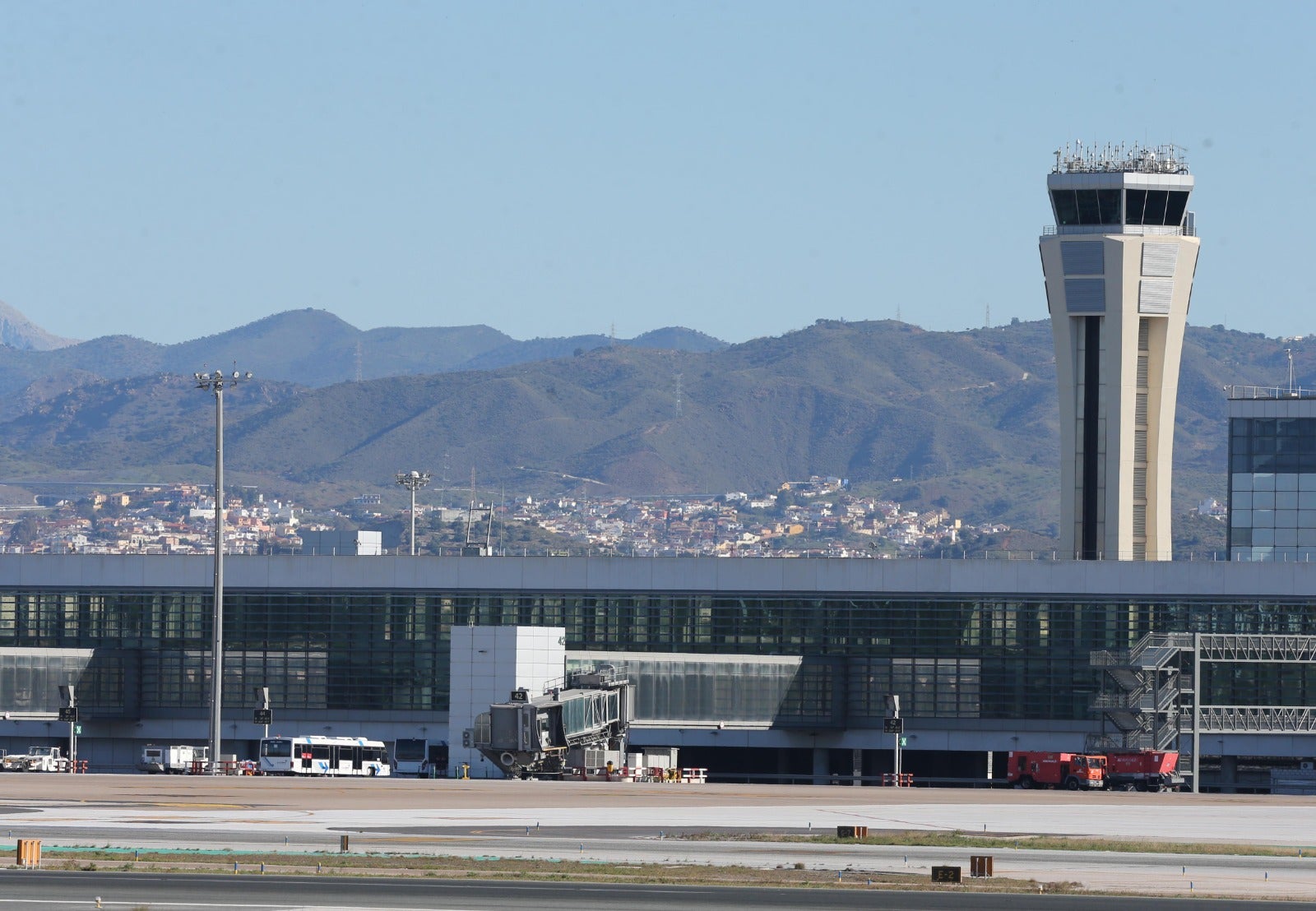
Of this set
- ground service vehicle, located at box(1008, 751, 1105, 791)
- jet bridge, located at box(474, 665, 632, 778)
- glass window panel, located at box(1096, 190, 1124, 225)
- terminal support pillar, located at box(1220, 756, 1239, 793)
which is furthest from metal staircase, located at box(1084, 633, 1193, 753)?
glass window panel, located at box(1096, 190, 1124, 225)

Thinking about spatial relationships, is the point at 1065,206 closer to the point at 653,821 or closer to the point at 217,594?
the point at 217,594

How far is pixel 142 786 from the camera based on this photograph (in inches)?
3056

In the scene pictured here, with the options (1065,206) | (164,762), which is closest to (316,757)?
(164,762)

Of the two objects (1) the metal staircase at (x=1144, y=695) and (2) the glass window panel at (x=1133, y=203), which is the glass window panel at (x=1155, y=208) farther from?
(1) the metal staircase at (x=1144, y=695)

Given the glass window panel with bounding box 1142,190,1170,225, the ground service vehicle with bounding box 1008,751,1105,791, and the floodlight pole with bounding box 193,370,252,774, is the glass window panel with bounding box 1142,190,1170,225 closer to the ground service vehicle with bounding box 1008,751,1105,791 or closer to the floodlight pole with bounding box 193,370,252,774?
the ground service vehicle with bounding box 1008,751,1105,791

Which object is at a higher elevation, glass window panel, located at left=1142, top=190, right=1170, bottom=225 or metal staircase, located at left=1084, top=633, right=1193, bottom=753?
glass window panel, located at left=1142, top=190, right=1170, bottom=225

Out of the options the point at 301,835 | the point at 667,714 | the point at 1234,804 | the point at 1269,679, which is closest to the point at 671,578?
the point at 667,714

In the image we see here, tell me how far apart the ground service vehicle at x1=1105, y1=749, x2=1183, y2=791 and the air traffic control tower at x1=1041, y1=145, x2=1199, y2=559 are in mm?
32264

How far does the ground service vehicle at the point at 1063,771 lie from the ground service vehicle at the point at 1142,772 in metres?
0.83

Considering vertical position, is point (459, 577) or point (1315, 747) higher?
point (459, 577)

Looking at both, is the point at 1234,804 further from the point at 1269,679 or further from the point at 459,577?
the point at 459,577

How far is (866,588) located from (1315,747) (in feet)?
84.8

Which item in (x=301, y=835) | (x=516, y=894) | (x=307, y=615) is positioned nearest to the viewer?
(x=516, y=894)

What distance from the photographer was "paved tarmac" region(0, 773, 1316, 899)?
49.9 meters
